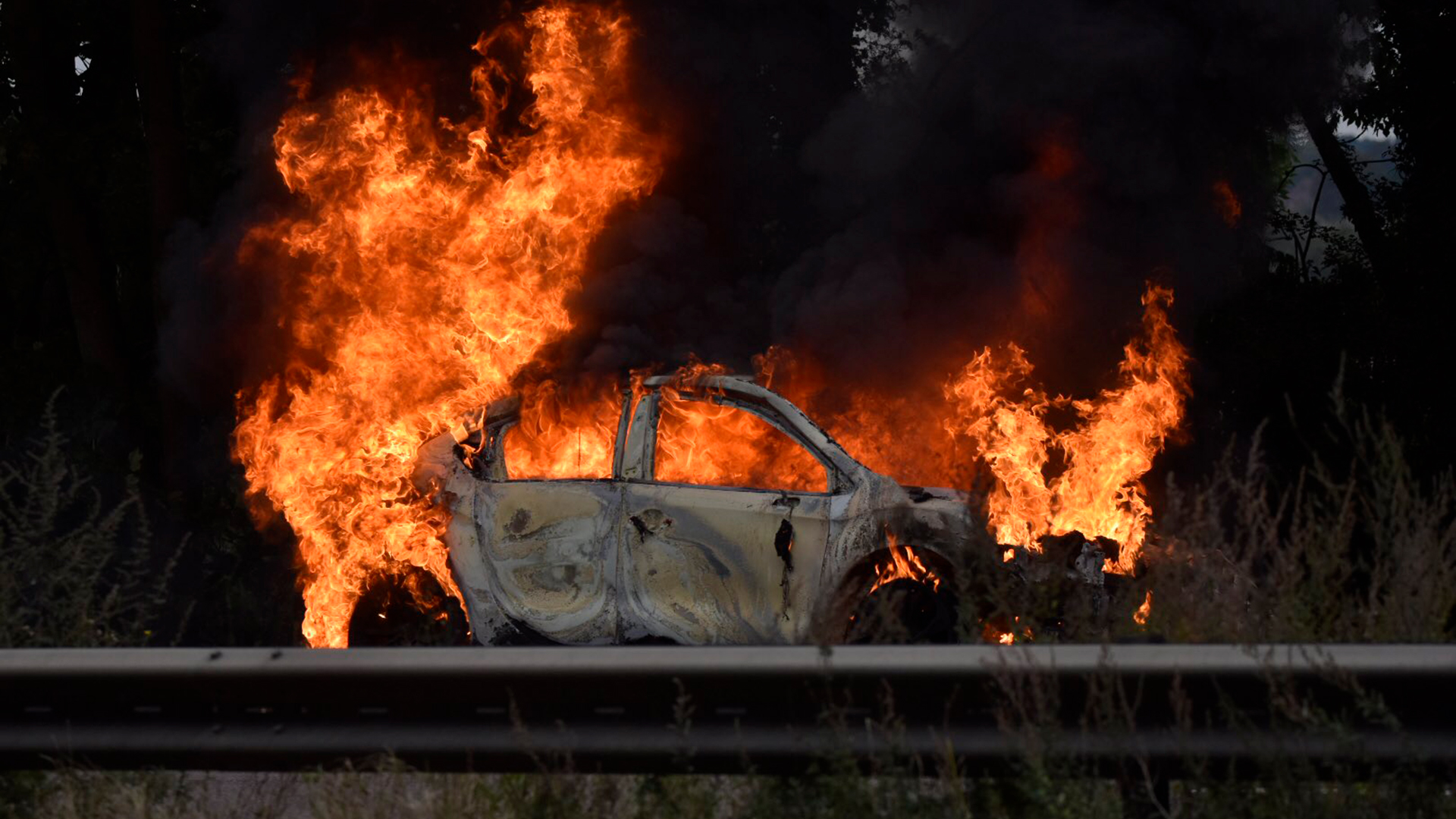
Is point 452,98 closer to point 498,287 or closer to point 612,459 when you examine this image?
point 498,287

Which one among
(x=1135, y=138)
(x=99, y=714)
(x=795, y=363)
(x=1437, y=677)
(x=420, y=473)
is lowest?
(x=99, y=714)

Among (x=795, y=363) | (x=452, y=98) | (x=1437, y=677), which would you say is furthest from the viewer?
(x=452, y=98)

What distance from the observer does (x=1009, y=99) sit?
11547 mm

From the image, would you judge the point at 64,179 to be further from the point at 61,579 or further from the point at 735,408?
the point at 61,579

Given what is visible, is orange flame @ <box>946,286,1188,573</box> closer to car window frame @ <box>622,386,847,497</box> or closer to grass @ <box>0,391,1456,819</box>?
car window frame @ <box>622,386,847,497</box>

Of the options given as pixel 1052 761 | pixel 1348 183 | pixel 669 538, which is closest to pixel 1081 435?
pixel 669 538

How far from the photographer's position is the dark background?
36.9 feet

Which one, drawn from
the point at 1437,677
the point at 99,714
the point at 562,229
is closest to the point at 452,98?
the point at 562,229

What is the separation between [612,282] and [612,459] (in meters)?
2.47

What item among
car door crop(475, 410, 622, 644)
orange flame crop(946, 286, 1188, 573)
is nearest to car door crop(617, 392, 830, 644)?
car door crop(475, 410, 622, 644)

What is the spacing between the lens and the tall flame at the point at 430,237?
11211mm

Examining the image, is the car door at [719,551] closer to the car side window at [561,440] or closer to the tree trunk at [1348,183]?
the car side window at [561,440]

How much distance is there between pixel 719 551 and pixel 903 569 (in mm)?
1081

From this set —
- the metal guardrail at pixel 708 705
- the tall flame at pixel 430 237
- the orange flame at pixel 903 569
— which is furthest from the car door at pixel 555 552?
the metal guardrail at pixel 708 705
